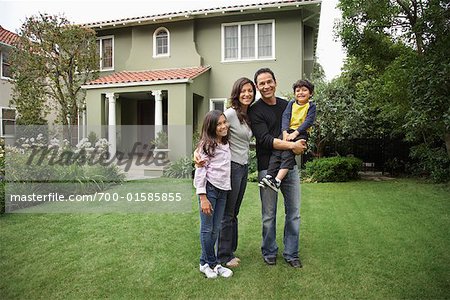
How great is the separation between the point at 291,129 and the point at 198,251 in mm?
1856

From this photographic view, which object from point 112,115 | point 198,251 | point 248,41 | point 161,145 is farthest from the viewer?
point 248,41

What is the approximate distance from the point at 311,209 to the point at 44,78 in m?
10.9

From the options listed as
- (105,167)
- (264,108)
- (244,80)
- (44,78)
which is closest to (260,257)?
(264,108)

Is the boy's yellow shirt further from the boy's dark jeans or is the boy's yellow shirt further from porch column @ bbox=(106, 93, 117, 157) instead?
porch column @ bbox=(106, 93, 117, 157)

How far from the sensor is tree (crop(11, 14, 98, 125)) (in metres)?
11.3

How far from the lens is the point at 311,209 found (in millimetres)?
5938

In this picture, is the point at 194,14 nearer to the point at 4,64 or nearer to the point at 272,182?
the point at 4,64

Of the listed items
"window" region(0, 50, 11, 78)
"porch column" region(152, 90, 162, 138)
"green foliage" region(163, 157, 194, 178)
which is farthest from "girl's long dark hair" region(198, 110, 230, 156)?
"window" region(0, 50, 11, 78)

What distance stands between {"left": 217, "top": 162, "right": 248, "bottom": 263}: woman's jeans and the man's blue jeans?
25cm

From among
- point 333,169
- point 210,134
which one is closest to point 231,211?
point 210,134

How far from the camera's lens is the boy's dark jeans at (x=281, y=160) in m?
3.23

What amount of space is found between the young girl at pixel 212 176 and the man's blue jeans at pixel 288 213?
0.52m

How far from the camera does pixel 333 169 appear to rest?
9000 millimetres

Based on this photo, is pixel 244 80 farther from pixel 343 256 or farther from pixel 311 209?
pixel 311 209
